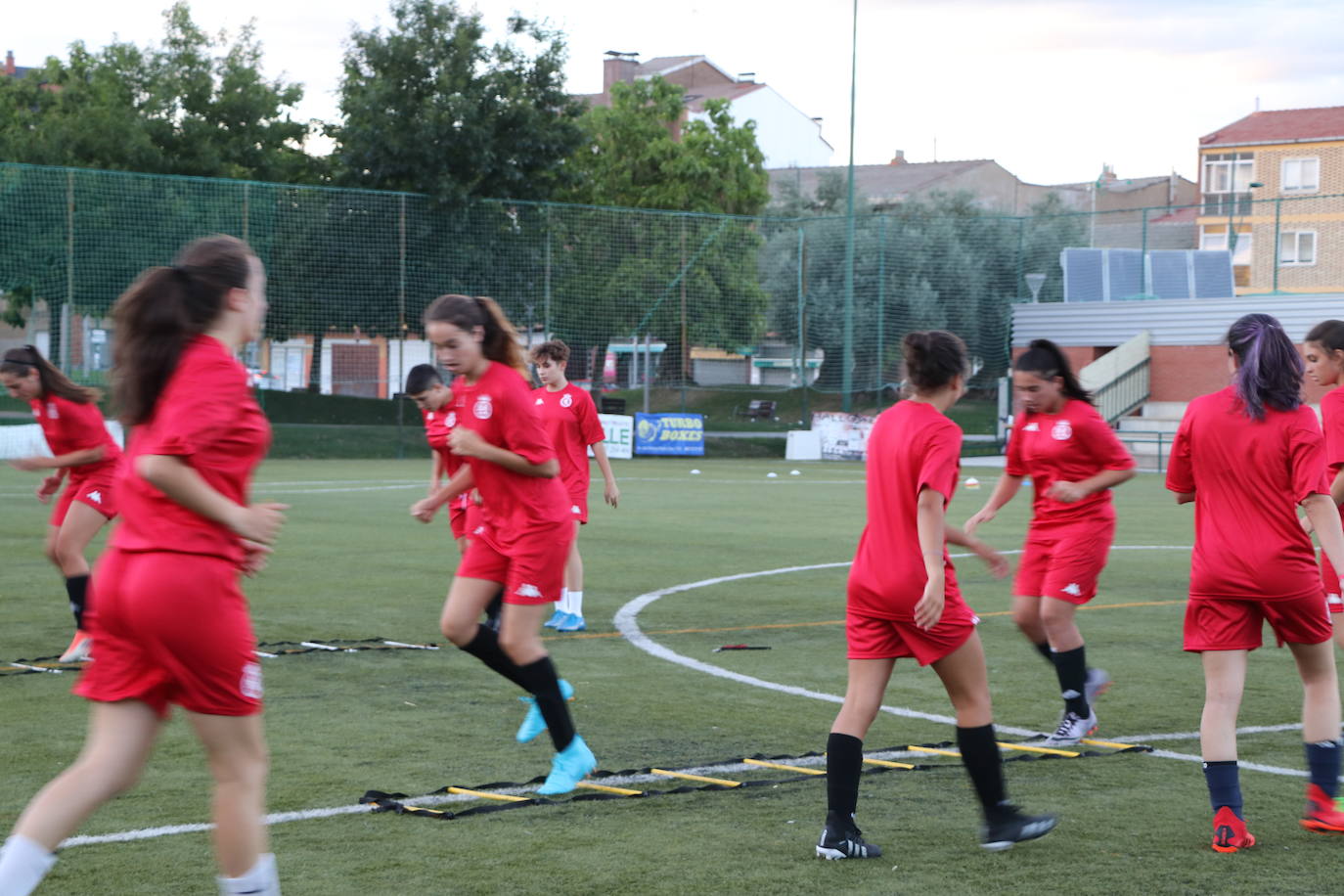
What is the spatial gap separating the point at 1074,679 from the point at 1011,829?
2122 millimetres

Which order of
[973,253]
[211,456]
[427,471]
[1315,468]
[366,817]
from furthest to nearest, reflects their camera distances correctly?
[973,253] → [427,471] → [366,817] → [1315,468] → [211,456]

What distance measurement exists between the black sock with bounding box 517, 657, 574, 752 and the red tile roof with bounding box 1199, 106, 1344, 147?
234ft

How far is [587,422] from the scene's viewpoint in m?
10.7

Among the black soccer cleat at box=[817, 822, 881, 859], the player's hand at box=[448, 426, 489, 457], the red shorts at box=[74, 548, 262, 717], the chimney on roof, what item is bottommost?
the black soccer cleat at box=[817, 822, 881, 859]

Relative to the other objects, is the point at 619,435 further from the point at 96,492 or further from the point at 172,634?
the point at 172,634

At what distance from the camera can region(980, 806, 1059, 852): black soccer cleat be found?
503 cm

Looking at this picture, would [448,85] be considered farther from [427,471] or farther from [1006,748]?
[1006,748]

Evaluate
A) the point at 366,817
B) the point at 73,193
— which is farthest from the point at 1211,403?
the point at 73,193

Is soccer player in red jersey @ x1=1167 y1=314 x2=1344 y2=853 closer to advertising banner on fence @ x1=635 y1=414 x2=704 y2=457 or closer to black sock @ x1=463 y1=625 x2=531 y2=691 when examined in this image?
black sock @ x1=463 y1=625 x2=531 y2=691

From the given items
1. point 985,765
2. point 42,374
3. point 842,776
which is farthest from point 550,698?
point 42,374

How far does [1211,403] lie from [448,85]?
35.6m

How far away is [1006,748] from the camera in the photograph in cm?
673

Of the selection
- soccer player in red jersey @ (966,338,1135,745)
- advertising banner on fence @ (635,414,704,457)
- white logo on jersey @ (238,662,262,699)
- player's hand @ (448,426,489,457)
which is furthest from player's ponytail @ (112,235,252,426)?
advertising banner on fence @ (635,414,704,457)

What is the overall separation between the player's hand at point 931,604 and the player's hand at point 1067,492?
7.69 feet
